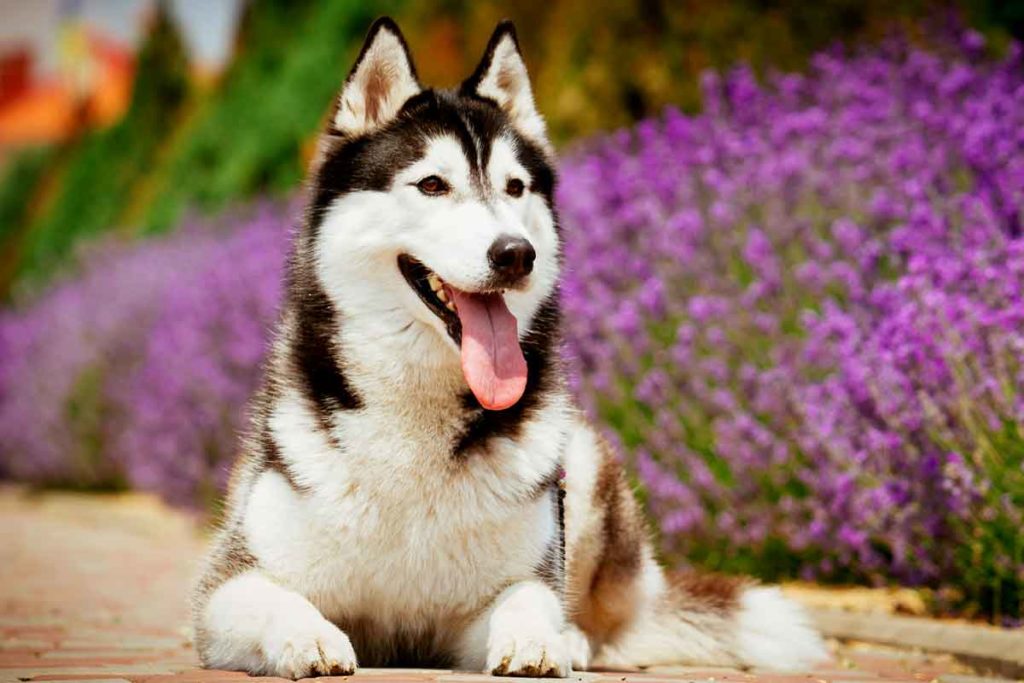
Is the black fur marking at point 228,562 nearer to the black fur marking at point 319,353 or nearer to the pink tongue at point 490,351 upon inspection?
the black fur marking at point 319,353

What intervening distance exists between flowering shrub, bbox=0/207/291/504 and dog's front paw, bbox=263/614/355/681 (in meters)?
6.64

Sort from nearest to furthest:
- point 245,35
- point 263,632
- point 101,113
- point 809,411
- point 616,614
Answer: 1. point 263,632
2. point 616,614
3. point 809,411
4. point 245,35
5. point 101,113

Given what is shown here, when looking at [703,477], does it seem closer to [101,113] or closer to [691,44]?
[691,44]

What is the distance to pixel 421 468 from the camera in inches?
143

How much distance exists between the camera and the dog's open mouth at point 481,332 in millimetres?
3662

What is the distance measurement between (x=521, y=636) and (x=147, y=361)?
10.0 metres

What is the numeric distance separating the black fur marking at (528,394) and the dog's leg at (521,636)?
424mm

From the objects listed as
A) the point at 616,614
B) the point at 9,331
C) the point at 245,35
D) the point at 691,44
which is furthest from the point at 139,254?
the point at 616,614

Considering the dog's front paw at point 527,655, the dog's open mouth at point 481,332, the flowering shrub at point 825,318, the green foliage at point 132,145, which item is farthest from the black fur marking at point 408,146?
the green foliage at point 132,145

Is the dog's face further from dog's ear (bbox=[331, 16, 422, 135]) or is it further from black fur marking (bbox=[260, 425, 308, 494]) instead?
black fur marking (bbox=[260, 425, 308, 494])

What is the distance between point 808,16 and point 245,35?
13.3m

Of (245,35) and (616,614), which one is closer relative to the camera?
(616,614)

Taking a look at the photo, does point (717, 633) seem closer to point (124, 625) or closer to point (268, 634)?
point (268, 634)

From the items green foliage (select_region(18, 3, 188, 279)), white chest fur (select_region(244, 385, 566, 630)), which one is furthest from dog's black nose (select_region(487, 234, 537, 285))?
green foliage (select_region(18, 3, 188, 279))
